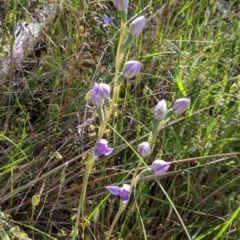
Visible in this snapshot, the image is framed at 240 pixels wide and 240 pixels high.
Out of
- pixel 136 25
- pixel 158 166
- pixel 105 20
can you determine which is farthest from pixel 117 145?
pixel 136 25

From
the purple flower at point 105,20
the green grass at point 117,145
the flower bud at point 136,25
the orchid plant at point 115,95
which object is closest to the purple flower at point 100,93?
the orchid plant at point 115,95

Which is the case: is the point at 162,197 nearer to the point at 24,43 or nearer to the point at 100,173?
the point at 100,173

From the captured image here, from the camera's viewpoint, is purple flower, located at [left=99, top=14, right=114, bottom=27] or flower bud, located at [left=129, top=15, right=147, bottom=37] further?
purple flower, located at [left=99, top=14, right=114, bottom=27]

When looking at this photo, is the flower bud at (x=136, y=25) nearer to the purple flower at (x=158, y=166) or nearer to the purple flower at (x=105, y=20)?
the purple flower at (x=158, y=166)

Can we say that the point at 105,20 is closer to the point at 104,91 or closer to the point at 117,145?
the point at 117,145

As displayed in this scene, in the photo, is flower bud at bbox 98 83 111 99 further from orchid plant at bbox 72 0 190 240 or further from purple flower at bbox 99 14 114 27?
purple flower at bbox 99 14 114 27

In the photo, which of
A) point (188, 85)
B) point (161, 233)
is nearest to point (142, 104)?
point (188, 85)

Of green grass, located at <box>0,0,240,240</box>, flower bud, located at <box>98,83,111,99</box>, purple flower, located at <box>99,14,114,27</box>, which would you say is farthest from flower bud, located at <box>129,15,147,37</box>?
purple flower, located at <box>99,14,114,27</box>

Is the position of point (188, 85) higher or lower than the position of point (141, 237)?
higher
